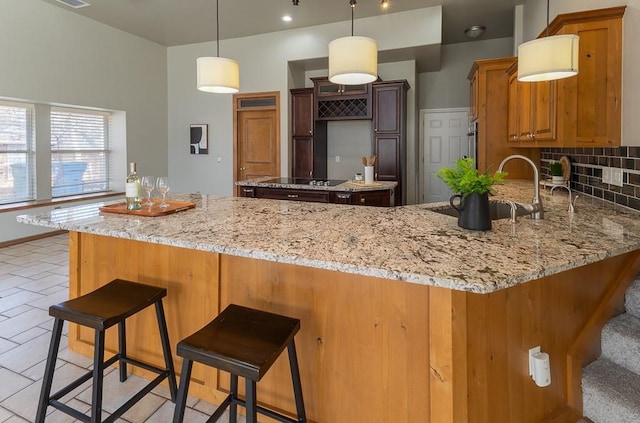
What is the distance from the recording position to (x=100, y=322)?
1.54 meters

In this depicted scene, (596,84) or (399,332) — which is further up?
(596,84)

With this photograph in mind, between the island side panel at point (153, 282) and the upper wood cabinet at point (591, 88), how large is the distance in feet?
8.64

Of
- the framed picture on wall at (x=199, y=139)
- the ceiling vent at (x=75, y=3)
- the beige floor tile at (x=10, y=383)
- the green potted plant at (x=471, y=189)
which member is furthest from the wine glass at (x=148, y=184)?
the framed picture on wall at (x=199, y=139)

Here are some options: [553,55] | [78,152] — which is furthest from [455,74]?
[78,152]

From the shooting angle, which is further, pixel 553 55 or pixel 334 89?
pixel 334 89

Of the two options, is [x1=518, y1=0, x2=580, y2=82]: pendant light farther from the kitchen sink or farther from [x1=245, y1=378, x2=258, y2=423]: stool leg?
[x1=245, y1=378, x2=258, y2=423]: stool leg

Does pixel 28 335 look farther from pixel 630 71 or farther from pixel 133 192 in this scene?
pixel 630 71

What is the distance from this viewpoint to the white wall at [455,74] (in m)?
6.47

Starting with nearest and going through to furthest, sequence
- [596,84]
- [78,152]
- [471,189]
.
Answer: [471,189] < [596,84] < [78,152]

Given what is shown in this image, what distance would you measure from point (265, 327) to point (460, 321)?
2.32ft

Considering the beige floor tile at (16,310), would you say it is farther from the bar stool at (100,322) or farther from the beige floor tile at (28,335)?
the bar stool at (100,322)

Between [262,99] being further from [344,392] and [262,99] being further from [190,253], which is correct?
[344,392]

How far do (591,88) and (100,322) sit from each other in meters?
3.26

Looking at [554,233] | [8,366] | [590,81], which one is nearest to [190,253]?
[8,366]
